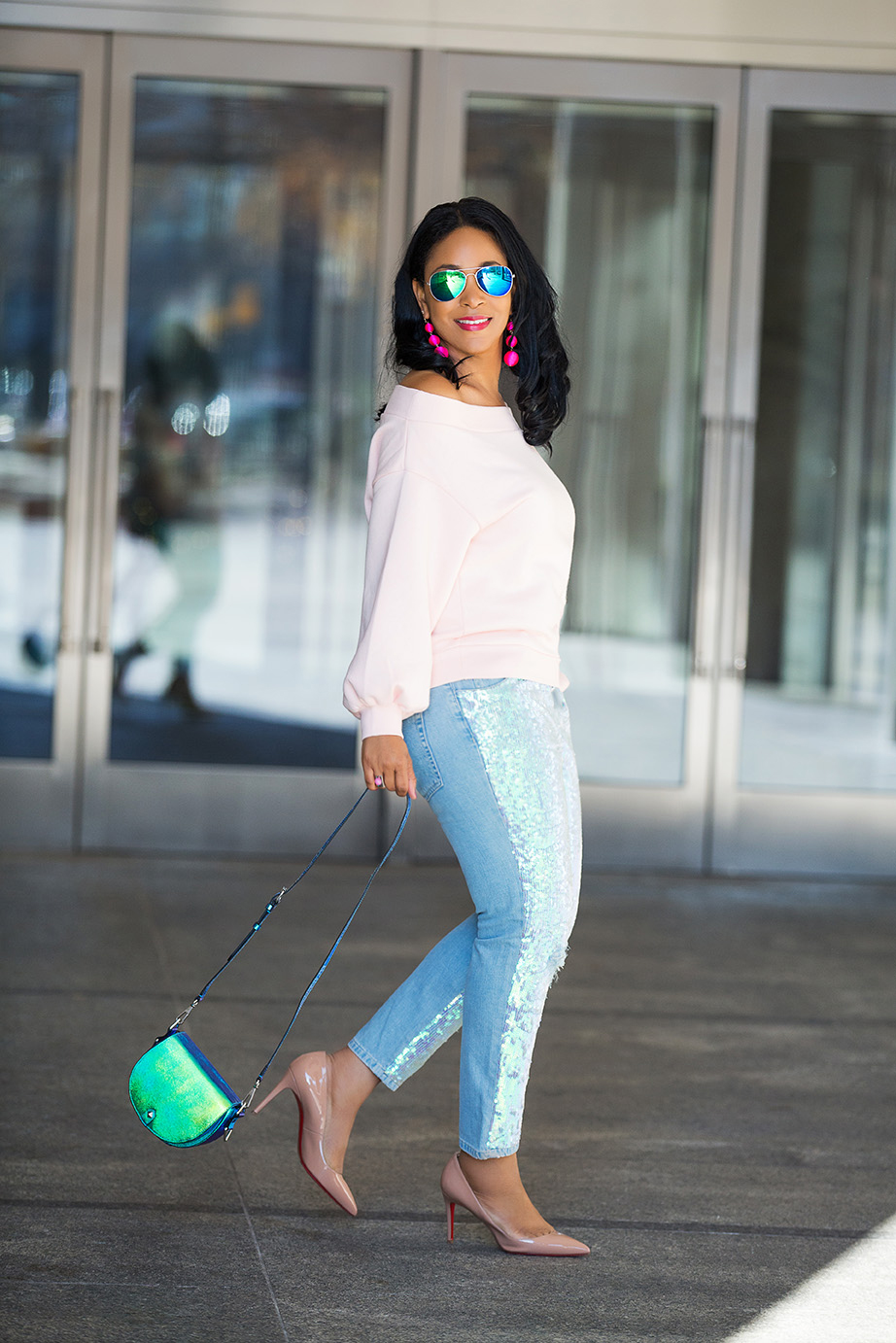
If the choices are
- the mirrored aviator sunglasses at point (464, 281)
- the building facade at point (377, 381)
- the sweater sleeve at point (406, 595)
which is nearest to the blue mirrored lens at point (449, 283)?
the mirrored aviator sunglasses at point (464, 281)

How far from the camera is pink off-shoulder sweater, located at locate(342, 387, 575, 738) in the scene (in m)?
2.43

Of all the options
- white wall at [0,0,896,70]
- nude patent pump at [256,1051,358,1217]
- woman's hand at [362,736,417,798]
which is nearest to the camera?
woman's hand at [362,736,417,798]

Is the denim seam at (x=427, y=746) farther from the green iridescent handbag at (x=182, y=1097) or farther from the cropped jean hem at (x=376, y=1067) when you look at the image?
the cropped jean hem at (x=376, y=1067)

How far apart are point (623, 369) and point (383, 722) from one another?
400 cm

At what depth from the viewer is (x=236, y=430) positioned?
613 centimetres

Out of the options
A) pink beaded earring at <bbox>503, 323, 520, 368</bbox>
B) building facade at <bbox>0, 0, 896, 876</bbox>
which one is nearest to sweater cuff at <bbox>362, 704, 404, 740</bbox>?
pink beaded earring at <bbox>503, 323, 520, 368</bbox>

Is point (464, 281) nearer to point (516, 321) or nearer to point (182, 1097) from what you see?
point (516, 321)

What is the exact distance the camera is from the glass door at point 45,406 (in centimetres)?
589

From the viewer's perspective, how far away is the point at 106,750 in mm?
5996

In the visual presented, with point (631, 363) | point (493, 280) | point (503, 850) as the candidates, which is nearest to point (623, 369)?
point (631, 363)

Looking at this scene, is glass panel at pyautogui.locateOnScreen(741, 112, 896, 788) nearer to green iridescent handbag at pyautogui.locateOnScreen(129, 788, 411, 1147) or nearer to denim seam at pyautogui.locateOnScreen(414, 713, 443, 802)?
denim seam at pyautogui.locateOnScreen(414, 713, 443, 802)

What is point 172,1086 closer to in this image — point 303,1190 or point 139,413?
point 303,1190

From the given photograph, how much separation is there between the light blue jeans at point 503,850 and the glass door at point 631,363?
347 cm

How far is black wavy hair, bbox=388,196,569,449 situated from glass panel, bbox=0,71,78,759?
3.60 m
